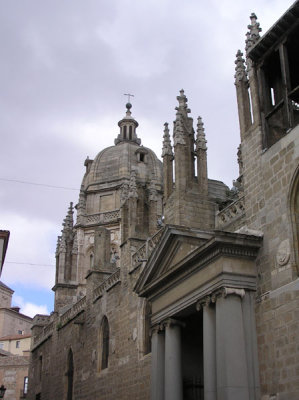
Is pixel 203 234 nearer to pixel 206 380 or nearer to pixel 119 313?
pixel 206 380

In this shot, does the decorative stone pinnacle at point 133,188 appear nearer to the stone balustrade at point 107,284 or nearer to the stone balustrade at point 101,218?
the stone balustrade at point 107,284

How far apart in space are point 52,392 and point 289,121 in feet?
69.6

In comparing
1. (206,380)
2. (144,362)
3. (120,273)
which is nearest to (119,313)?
(120,273)

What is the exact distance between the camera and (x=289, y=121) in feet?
41.4

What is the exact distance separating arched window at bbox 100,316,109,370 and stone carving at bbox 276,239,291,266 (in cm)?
1227

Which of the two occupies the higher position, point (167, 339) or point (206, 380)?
point (167, 339)

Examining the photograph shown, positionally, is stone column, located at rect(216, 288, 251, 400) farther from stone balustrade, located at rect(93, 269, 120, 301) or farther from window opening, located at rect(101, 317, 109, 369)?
window opening, located at rect(101, 317, 109, 369)

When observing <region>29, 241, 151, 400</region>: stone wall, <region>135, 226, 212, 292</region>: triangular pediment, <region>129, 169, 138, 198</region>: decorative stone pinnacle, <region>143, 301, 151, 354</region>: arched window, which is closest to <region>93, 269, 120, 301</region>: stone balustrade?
<region>29, 241, 151, 400</region>: stone wall

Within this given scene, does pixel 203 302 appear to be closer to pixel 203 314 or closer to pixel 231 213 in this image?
pixel 203 314

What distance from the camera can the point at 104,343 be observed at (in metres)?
22.9

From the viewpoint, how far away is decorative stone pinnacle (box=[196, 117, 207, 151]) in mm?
19498

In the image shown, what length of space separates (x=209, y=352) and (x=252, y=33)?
788 cm

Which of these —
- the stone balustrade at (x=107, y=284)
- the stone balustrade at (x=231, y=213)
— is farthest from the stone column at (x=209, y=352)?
the stone balustrade at (x=107, y=284)

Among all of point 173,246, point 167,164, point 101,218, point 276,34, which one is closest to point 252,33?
point 276,34
